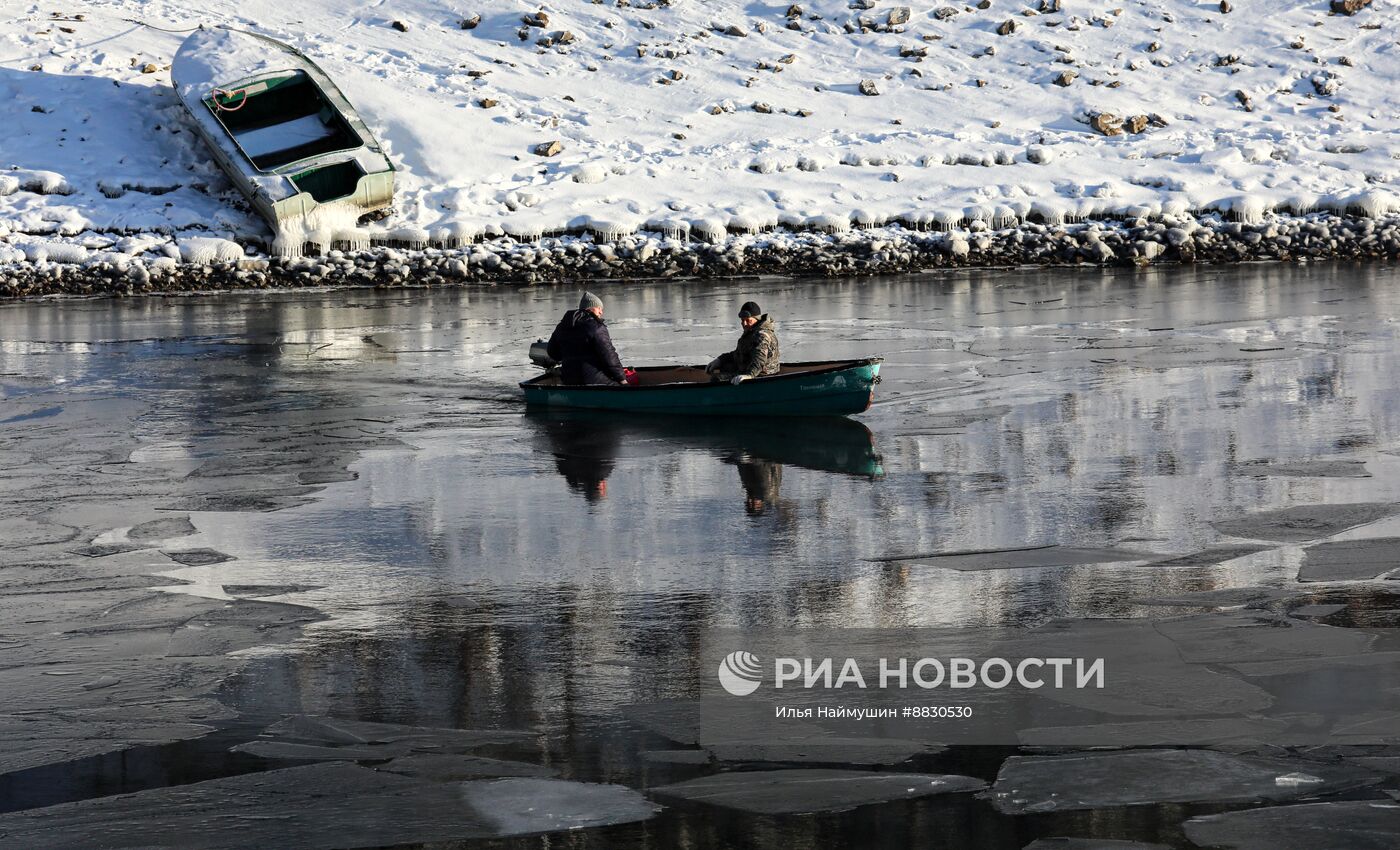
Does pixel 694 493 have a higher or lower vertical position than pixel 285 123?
lower

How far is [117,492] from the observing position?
488 inches

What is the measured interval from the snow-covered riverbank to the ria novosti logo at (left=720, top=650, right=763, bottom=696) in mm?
25406

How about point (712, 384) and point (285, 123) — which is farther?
point (285, 123)

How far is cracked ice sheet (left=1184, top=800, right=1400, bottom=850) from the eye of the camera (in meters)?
5.34

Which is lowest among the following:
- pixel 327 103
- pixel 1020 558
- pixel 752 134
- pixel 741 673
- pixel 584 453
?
pixel 741 673

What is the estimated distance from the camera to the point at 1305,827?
5461 millimetres

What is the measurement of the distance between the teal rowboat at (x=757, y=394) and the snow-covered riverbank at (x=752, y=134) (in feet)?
55.3

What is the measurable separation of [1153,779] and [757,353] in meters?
9.60

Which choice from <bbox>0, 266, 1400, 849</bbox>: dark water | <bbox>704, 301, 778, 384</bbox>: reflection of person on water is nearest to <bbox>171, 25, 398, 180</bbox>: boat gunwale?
<bbox>0, 266, 1400, 849</bbox>: dark water

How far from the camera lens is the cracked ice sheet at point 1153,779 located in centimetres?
574

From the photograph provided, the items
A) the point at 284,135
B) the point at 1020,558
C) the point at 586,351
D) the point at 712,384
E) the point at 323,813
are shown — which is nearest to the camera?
the point at 323,813

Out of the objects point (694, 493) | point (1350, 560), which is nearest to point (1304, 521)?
point (1350, 560)

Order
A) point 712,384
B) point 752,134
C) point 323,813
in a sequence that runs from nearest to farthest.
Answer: point 323,813, point 712,384, point 752,134

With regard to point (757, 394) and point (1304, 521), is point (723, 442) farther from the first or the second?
point (1304, 521)
